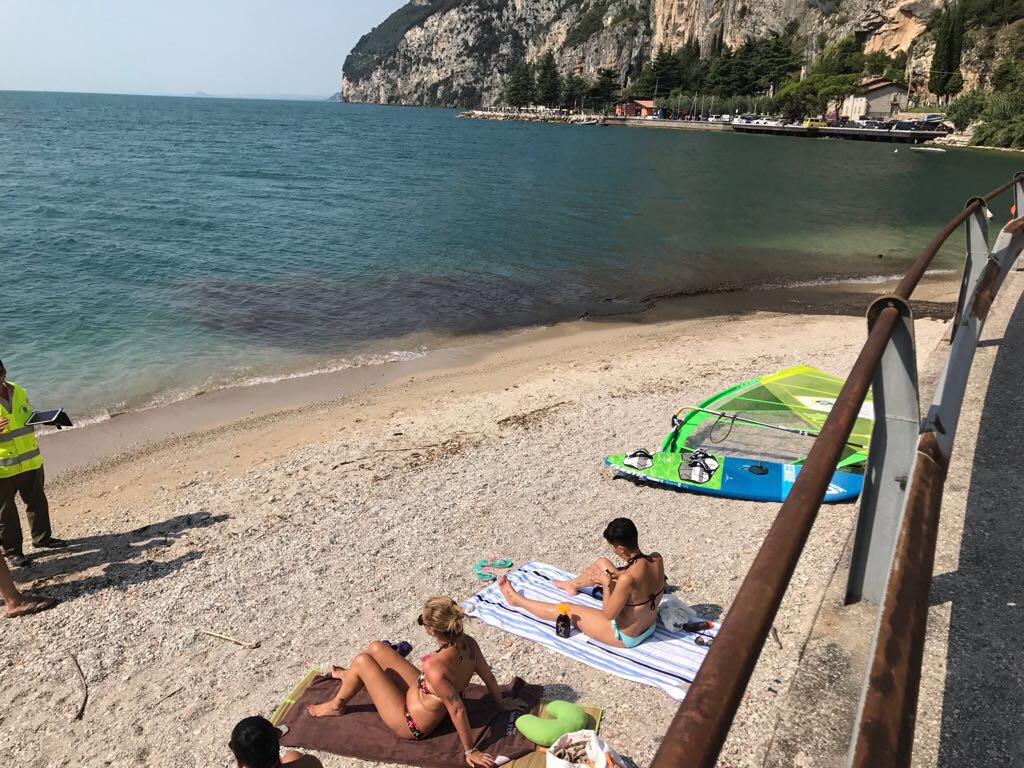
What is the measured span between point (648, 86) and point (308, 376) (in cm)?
16362

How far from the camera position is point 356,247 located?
29422mm

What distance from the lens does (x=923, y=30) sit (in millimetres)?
117812

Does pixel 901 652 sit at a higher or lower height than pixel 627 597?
higher

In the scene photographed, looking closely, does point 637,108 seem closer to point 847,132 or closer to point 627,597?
point 847,132

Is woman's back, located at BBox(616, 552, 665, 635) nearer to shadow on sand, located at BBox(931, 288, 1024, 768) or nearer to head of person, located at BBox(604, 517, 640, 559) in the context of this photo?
head of person, located at BBox(604, 517, 640, 559)

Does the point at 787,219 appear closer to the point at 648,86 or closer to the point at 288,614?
the point at 288,614

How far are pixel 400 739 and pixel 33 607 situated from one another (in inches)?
180

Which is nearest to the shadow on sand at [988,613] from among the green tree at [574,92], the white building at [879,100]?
the white building at [879,100]

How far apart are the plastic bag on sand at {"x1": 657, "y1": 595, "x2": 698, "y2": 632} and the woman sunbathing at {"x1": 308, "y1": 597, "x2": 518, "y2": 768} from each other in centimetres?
166

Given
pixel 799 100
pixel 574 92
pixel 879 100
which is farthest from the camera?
pixel 574 92

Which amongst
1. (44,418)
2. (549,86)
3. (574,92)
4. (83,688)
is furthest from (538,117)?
(83,688)

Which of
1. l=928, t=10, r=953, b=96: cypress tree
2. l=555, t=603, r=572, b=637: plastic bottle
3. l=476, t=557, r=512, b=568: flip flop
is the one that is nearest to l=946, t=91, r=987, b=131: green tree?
l=928, t=10, r=953, b=96: cypress tree

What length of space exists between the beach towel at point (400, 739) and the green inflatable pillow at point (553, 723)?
3.5 inches

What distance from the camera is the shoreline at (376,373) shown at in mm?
12562
